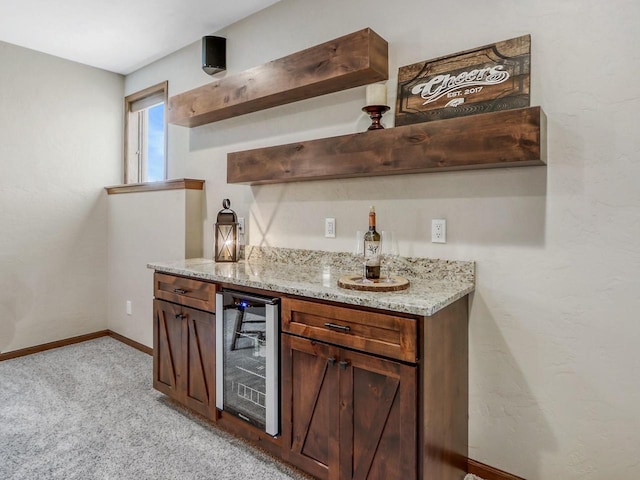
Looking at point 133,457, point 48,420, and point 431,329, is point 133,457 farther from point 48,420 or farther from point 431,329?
point 431,329

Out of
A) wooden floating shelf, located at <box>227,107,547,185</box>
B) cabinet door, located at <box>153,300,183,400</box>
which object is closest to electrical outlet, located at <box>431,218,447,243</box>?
wooden floating shelf, located at <box>227,107,547,185</box>

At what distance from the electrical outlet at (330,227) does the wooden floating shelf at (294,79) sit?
0.77m

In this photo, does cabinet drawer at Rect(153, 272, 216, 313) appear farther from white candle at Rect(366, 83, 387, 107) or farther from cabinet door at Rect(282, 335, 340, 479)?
white candle at Rect(366, 83, 387, 107)

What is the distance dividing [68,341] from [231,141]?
2.55 m

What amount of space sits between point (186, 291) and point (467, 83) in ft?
6.23

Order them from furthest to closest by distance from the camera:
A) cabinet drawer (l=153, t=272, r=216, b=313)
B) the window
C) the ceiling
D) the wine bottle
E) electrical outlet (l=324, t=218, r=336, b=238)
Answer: the window → the ceiling → electrical outlet (l=324, t=218, r=336, b=238) → cabinet drawer (l=153, t=272, r=216, b=313) → the wine bottle

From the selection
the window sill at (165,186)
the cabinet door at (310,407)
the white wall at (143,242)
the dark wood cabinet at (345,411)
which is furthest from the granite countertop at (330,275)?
the window sill at (165,186)

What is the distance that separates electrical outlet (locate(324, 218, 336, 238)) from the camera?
2.43 meters

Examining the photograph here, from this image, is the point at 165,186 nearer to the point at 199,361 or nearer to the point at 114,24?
the point at 114,24

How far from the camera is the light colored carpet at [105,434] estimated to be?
6.35 feet

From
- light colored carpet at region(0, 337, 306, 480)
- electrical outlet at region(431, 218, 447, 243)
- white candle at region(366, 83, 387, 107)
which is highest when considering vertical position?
white candle at region(366, 83, 387, 107)

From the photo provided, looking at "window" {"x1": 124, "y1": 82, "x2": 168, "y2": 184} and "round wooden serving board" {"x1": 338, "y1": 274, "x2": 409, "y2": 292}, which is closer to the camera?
"round wooden serving board" {"x1": 338, "y1": 274, "x2": 409, "y2": 292}

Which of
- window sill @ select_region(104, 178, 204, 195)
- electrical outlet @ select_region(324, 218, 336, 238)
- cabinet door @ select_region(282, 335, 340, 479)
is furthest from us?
window sill @ select_region(104, 178, 204, 195)

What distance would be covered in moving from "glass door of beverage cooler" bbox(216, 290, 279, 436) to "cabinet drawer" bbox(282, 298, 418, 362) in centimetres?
14
